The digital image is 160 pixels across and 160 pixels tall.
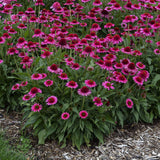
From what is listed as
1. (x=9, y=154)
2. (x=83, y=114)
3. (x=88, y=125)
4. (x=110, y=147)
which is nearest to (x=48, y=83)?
(x=83, y=114)

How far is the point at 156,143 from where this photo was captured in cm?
352

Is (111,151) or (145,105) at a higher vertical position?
(145,105)

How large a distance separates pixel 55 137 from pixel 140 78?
133 centimetres

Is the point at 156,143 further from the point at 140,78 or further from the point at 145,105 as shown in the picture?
the point at 140,78

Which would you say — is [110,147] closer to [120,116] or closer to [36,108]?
[120,116]

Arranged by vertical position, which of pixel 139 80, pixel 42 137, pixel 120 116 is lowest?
pixel 42 137

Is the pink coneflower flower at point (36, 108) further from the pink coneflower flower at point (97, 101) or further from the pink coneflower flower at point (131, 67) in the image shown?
the pink coneflower flower at point (131, 67)

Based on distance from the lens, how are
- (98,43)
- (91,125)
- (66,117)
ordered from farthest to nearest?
1. (98,43)
2. (91,125)
3. (66,117)

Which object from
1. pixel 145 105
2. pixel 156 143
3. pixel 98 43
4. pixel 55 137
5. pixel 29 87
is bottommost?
pixel 156 143

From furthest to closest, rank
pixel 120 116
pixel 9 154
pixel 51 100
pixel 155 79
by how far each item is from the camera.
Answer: pixel 155 79
pixel 120 116
pixel 51 100
pixel 9 154

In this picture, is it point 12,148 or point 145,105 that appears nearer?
point 12,148

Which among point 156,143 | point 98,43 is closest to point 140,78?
point 98,43

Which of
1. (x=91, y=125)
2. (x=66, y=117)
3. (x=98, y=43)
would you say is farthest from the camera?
(x=98, y=43)

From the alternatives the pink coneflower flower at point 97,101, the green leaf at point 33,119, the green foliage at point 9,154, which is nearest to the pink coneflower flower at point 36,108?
Answer: the green leaf at point 33,119
